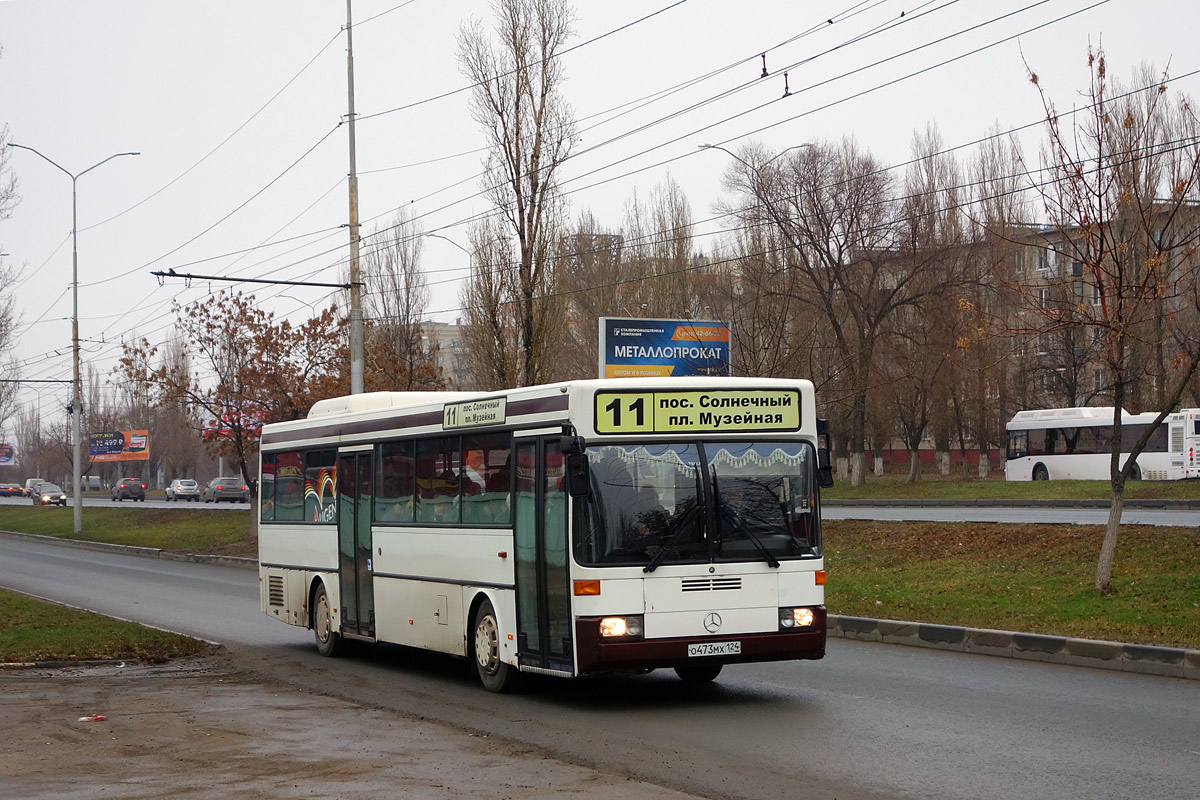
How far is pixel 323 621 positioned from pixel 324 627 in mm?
76

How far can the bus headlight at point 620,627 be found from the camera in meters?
10.6

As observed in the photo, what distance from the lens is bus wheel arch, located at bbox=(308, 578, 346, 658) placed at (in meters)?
15.9

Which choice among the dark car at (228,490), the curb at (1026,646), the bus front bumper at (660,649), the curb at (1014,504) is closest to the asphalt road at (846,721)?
the curb at (1026,646)

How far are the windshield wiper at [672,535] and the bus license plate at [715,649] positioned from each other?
709 mm

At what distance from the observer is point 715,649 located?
1080 centimetres

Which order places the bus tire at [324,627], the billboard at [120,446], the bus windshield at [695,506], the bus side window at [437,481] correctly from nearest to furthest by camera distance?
the bus windshield at [695,506] < the bus side window at [437,481] < the bus tire at [324,627] < the billboard at [120,446]

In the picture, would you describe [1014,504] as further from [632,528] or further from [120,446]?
[120,446]

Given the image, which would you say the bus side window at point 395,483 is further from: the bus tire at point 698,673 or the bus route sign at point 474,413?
the bus tire at point 698,673

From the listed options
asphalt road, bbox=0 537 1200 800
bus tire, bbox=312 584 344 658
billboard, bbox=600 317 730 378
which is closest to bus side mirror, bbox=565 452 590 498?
asphalt road, bbox=0 537 1200 800

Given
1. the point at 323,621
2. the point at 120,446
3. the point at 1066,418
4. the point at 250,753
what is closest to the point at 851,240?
the point at 1066,418

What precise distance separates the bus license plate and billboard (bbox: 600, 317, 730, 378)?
19.3 m

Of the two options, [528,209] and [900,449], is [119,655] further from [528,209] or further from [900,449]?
[900,449]

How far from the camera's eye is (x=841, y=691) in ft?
38.3

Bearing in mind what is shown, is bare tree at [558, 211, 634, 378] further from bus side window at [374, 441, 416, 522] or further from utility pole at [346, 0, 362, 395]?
bus side window at [374, 441, 416, 522]
